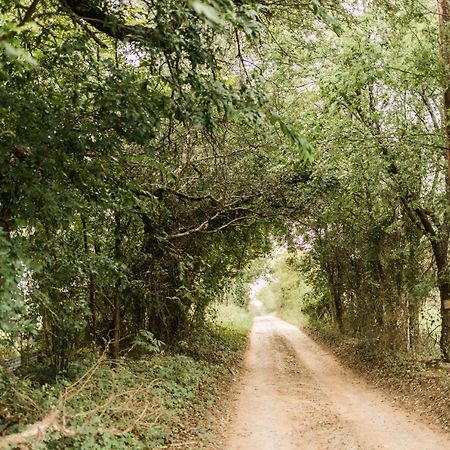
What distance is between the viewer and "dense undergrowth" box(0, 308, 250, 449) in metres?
5.52

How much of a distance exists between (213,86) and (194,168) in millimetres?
6765

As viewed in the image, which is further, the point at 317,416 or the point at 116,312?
the point at 116,312

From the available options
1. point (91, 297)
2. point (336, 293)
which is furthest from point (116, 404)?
point (336, 293)

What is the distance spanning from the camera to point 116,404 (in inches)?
285

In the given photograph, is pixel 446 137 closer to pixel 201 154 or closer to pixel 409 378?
pixel 201 154

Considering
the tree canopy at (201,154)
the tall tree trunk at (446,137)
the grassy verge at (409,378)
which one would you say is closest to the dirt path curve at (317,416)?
the grassy verge at (409,378)

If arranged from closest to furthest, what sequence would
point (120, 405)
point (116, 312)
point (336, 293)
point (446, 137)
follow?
point (120, 405), point (446, 137), point (116, 312), point (336, 293)

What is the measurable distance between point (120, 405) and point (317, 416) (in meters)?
4.36

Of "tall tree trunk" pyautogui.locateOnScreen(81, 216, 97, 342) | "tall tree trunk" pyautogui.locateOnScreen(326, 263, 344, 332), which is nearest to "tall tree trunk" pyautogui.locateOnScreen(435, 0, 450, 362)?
"tall tree trunk" pyautogui.locateOnScreen(81, 216, 97, 342)

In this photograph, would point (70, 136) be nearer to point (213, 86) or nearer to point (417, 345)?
point (213, 86)

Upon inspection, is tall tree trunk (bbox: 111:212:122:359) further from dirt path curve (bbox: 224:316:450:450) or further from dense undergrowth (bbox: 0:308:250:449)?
dirt path curve (bbox: 224:316:450:450)

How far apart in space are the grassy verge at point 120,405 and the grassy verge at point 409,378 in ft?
13.1

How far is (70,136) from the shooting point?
532 cm

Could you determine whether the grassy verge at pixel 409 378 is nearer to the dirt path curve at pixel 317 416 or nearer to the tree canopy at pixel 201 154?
the dirt path curve at pixel 317 416
